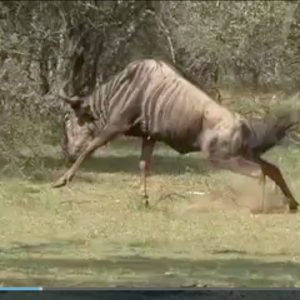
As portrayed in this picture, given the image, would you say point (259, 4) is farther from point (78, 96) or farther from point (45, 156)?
point (45, 156)

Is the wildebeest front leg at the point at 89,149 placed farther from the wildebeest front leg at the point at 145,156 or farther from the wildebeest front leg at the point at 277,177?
the wildebeest front leg at the point at 277,177

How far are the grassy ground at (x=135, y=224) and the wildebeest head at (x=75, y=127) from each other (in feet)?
0.19

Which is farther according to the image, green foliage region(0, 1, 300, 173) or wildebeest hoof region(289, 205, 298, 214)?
wildebeest hoof region(289, 205, 298, 214)

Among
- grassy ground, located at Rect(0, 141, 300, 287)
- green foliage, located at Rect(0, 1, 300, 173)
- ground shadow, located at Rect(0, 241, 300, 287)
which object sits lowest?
ground shadow, located at Rect(0, 241, 300, 287)

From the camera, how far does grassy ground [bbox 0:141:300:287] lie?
314cm

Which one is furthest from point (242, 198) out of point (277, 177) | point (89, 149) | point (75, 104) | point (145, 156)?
point (75, 104)

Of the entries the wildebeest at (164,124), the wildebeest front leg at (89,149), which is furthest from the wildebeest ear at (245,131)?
the wildebeest front leg at (89,149)

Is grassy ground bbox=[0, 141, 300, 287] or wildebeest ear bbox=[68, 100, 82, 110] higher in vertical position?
wildebeest ear bbox=[68, 100, 82, 110]

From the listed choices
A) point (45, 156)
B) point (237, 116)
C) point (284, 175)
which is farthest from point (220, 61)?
point (45, 156)

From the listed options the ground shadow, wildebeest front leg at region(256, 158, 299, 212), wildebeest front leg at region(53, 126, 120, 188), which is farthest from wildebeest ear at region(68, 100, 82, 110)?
wildebeest front leg at region(256, 158, 299, 212)

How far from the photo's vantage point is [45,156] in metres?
3.14

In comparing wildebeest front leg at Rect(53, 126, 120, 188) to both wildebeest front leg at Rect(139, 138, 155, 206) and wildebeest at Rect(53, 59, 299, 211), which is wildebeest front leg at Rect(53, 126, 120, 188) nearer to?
wildebeest at Rect(53, 59, 299, 211)

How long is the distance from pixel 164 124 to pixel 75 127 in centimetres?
29

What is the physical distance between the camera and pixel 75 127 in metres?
3.15
